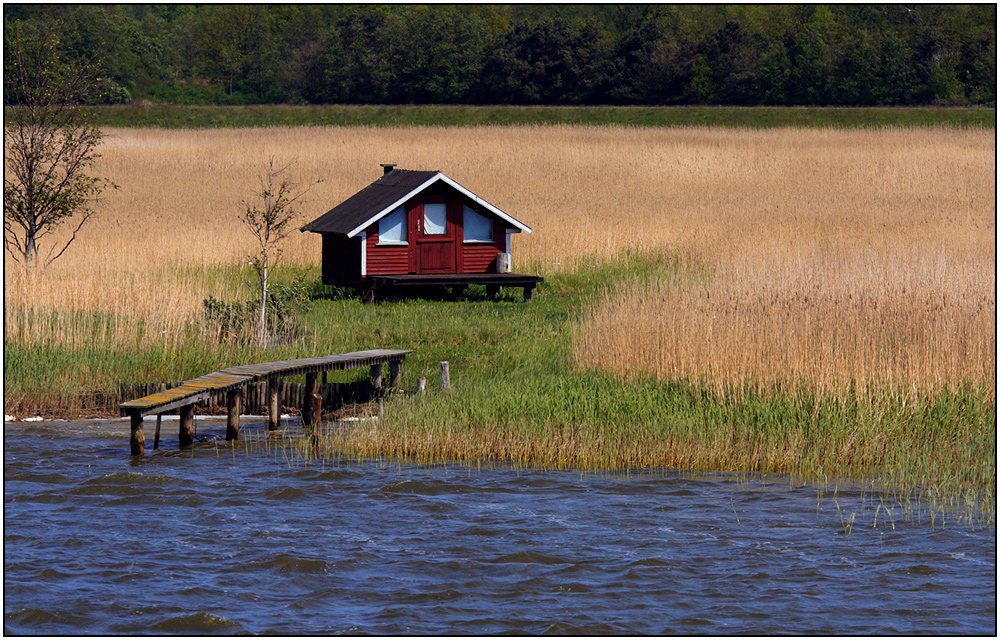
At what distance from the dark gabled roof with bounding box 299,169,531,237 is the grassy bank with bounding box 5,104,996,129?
34856 mm

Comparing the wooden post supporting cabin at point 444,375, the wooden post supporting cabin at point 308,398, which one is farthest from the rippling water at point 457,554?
the wooden post supporting cabin at point 444,375

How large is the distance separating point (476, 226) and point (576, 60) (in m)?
48.8

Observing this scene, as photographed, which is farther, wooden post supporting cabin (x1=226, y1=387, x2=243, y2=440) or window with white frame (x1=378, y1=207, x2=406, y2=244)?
window with white frame (x1=378, y1=207, x2=406, y2=244)

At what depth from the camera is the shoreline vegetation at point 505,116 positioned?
184 ft

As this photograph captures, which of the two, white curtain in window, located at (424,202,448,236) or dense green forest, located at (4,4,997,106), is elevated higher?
dense green forest, located at (4,4,997,106)

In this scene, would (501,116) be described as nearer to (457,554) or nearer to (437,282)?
(437,282)

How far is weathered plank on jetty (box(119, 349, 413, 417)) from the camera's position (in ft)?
40.4

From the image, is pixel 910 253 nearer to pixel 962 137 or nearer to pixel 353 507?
pixel 353 507

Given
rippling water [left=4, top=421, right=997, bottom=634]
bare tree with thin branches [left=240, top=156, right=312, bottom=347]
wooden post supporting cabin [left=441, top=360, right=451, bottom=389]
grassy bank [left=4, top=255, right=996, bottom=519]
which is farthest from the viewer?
bare tree with thin branches [left=240, top=156, right=312, bottom=347]

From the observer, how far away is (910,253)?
21531mm

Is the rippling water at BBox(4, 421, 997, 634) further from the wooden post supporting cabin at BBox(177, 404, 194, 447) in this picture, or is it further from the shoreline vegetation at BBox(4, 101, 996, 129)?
the shoreline vegetation at BBox(4, 101, 996, 129)

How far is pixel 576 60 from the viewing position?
224ft

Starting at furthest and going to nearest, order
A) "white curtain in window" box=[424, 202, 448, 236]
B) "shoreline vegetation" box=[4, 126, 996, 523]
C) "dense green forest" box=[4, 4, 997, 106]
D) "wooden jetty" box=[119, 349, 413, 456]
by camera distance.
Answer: "dense green forest" box=[4, 4, 997, 106]
"white curtain in window" box=[424, 202, 448, 236]
"wooden jetty" box=[119, 349, 413, 456]
"shoreline vegetation" box=[4, 126, 996, 523]

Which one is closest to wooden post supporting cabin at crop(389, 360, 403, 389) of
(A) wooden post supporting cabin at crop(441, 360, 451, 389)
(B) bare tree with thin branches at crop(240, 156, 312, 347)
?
(A) wooden post supporting cabin at crop(441, 360, 451, 389)
